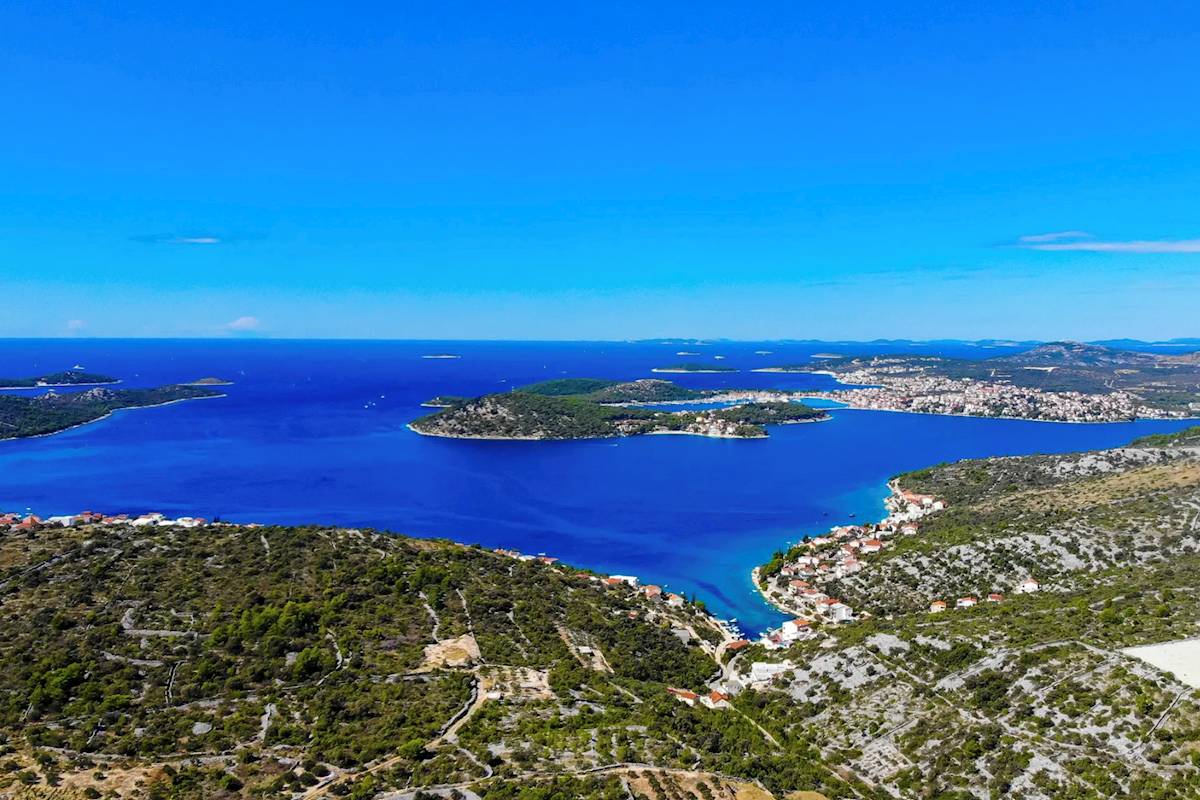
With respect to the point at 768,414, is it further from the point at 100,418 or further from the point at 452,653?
the point at 100,418

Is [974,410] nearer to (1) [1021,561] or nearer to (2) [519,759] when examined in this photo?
(1) [1021,561]

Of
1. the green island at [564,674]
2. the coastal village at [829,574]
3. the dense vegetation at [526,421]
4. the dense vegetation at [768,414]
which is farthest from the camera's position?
the dense vegetation at [768,414]

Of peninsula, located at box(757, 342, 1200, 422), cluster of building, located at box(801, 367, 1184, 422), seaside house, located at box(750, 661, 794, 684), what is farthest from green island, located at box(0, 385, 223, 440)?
cluster of building, located at box(801, 367, 1184, 422)

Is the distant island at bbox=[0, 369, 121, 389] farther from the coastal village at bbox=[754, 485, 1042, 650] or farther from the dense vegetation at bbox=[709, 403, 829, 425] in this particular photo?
the coastal village at bbox=[754, 485, 1042, 650]

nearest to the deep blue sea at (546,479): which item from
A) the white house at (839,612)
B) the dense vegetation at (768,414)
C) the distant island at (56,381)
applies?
the white house at (839,612)

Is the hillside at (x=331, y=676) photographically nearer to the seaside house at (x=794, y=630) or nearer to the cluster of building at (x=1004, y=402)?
the seaside house at (x=794, y=630)

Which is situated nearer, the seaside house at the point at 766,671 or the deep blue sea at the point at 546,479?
the seaside house at the point at 766,671
